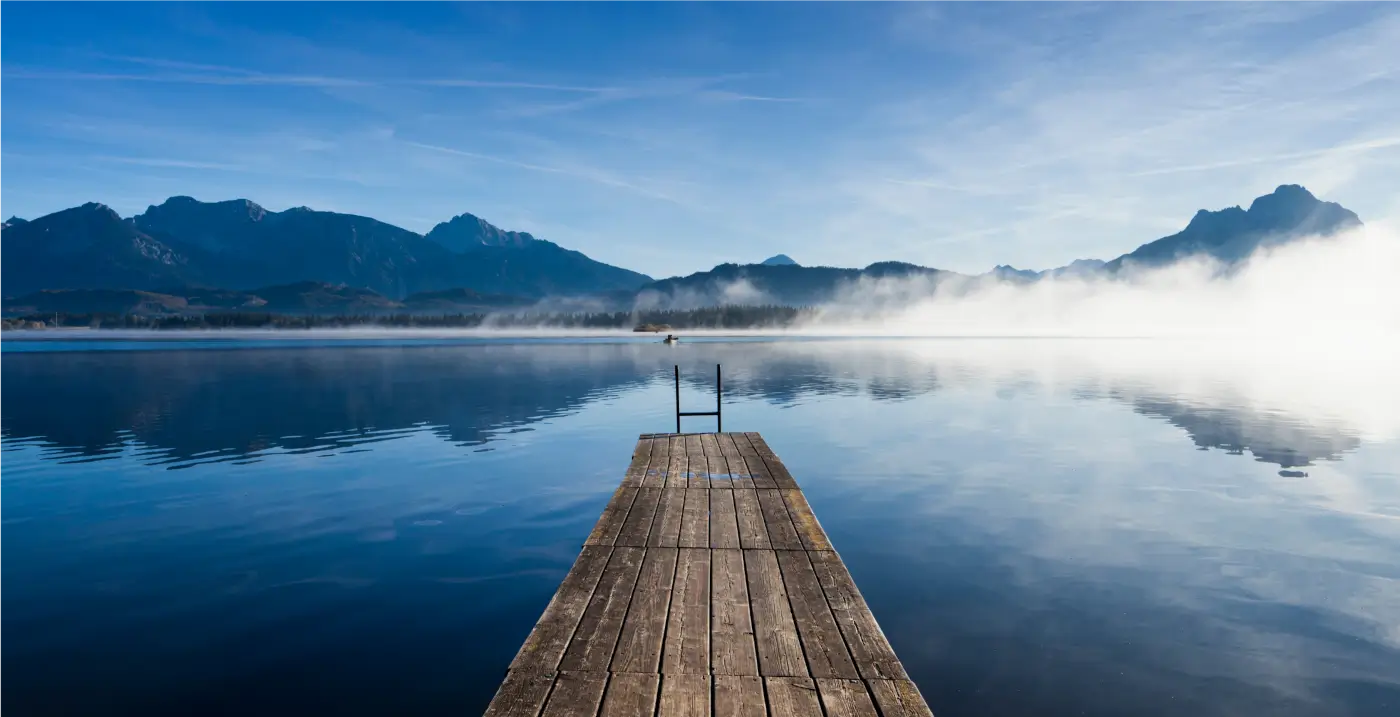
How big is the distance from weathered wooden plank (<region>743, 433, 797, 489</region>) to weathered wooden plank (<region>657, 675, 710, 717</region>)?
9.16 metres

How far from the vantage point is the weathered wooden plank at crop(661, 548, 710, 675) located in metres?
7.22

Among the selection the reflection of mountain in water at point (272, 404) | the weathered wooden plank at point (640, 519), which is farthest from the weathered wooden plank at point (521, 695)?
the reflection of mountain in water at point (272, 404)

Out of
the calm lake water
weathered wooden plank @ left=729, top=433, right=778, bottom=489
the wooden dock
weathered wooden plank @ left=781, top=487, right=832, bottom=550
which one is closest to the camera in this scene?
the wooden dock

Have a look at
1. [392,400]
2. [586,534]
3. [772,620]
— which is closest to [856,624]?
[772,620]

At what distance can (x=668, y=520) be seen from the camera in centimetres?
1298

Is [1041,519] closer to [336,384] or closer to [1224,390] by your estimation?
[1224,390]

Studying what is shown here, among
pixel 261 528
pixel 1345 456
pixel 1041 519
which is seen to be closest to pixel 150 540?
pixel 261 528

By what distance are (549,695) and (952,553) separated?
10457 millimetres

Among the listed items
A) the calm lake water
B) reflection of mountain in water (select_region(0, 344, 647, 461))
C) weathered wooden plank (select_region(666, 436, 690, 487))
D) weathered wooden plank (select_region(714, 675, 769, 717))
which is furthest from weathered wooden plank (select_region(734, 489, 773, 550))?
reflection of mountain in water (select_region(0, 344, 647, 461))

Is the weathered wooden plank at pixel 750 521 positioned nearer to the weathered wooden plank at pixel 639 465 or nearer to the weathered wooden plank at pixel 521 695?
the weathered wooden plank at pixel 639 465

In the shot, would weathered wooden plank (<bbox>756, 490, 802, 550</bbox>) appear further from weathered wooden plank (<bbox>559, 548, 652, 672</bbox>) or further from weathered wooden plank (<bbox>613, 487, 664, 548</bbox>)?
weathered wooden plank (<bbox>559, 548, 652, 672</bbox>)

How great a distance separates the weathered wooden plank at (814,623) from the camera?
282 inches

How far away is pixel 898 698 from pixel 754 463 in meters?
12.2

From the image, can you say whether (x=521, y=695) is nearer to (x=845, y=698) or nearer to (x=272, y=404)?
(x=845, y=698)
